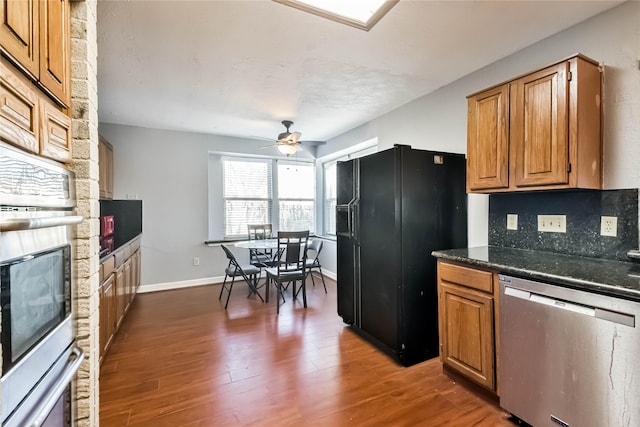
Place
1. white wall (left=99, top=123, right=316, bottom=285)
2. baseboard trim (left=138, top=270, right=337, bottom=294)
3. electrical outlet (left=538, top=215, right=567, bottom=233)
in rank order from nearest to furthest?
electrical outlet (left=538, top=215, right=567, bottom=233) → white wall (left=99, top=123, right=316, bottom=285) → baseboard trim (left=138, top=270, right=337, bottom=294)

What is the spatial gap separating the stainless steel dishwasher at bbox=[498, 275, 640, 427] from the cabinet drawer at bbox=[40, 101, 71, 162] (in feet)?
7.28

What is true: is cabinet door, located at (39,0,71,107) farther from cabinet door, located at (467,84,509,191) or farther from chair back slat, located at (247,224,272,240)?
chair back slat, located at (247,224,272,240)

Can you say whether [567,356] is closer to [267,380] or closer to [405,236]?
[405,236]

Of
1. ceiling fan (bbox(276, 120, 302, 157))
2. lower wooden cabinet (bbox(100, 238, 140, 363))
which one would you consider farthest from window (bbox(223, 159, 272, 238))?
lower wooden cabinet (bbox(100, 238, 140, 363))

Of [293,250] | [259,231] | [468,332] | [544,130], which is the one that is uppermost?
[544,130]

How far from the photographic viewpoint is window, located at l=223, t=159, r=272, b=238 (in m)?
5.12

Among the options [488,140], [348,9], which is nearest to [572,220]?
[488,140]

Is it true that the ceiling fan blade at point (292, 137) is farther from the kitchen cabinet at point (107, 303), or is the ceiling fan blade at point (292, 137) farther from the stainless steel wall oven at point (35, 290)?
the stainless steel wall oven at point (35, 290)

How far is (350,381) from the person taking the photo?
7.09 feet

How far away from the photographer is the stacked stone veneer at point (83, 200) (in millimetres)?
1268

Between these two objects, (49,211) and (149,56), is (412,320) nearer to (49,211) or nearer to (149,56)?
(49,211)

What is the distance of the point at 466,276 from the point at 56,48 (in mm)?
2370

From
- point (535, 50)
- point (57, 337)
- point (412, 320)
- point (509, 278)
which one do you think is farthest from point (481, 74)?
point (57, 337)

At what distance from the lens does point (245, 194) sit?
524cm
